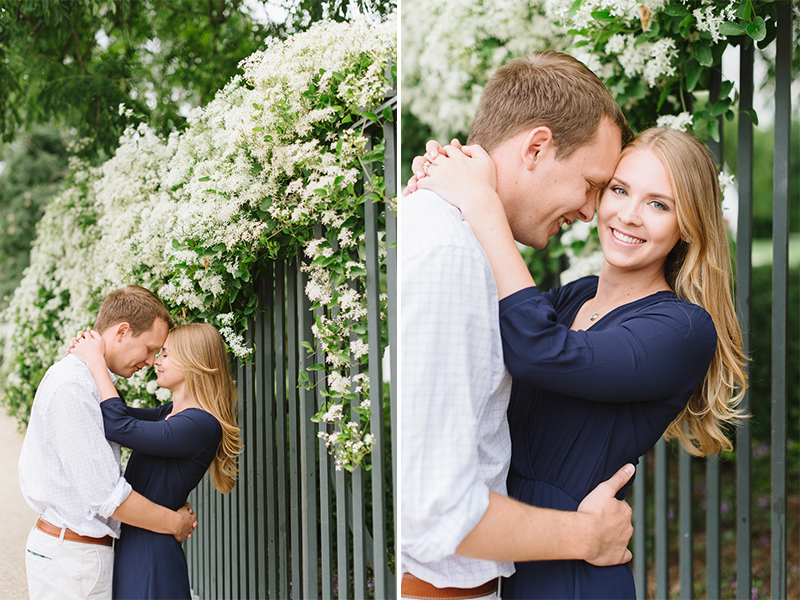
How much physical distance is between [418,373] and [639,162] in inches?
33.3

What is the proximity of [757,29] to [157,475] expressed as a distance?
260 cm

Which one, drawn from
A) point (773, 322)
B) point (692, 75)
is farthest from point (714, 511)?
point (692, 75)

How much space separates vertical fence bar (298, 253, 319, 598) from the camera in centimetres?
217

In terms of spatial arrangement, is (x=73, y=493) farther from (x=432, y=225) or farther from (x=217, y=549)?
(x=432, y=225)

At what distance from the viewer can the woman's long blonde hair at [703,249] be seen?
140cm

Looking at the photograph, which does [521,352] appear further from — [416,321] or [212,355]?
[212,355]

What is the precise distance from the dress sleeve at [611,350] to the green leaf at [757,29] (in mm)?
1189

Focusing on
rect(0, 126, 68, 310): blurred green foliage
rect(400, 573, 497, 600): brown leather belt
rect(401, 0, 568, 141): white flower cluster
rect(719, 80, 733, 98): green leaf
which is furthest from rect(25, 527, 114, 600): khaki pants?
rect(0, 126, 68, 310): blurred green foliage

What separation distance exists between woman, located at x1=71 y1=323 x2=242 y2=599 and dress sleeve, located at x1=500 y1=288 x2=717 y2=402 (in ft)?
4.61

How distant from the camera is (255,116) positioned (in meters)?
2.02

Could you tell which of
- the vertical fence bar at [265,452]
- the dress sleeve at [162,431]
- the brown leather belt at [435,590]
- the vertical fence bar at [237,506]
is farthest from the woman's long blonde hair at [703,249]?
the vertical fence bar at [237,506]

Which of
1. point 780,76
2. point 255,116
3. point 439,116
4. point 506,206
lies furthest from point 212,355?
point 439,116

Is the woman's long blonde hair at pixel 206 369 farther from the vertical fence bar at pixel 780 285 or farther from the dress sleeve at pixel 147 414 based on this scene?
the vertical fence bar at pixel 780 285

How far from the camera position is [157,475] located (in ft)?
6.86
